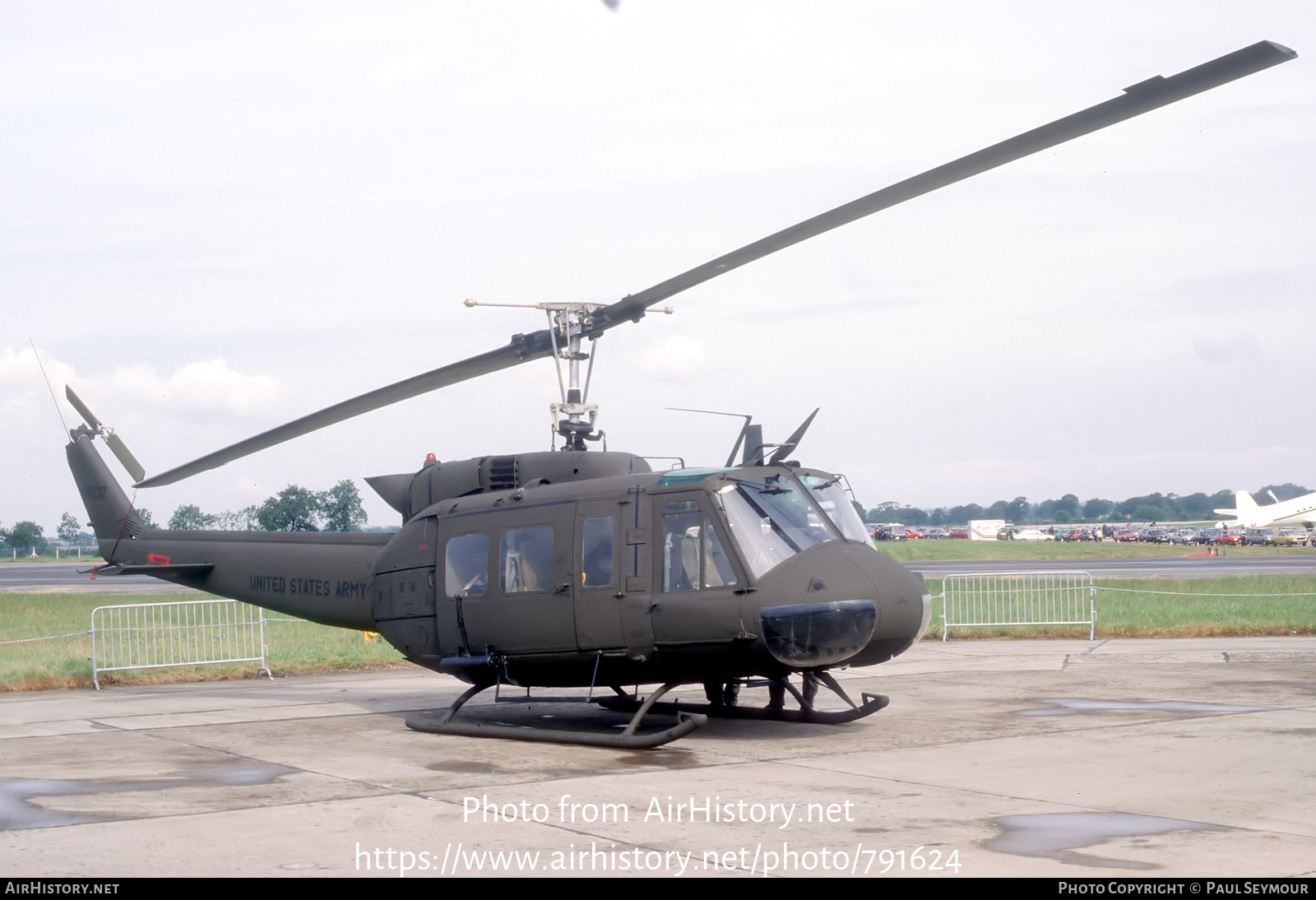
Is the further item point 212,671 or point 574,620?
point 212,671

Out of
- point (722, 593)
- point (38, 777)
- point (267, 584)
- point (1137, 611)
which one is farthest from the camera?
point (1137, 611)

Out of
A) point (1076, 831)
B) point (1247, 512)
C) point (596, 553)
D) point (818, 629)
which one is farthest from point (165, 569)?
point (1247, 512)

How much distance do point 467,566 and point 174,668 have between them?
793 centimetres

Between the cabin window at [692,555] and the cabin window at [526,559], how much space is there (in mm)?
1154

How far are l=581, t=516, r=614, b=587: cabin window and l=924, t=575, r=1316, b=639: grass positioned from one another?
40.0 feet

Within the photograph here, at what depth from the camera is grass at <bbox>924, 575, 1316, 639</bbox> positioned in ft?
66.2

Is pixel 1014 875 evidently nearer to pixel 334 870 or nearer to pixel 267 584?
pixel 334 870

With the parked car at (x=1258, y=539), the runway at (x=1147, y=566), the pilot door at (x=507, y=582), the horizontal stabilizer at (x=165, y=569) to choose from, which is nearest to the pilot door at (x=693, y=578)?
the pilot door at (x=507, y=582)

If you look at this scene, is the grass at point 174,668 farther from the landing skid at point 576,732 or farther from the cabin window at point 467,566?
the cabin window at point 467,566

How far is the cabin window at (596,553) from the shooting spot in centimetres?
1037

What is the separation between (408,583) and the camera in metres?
11.8

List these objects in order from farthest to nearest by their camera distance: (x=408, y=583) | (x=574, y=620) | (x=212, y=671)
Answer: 1. (x=212, y=671)
2. (x=408, y=583)
3. (x=574, y=620)
